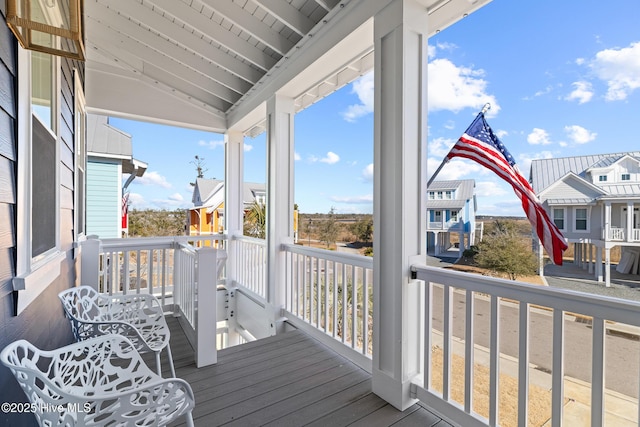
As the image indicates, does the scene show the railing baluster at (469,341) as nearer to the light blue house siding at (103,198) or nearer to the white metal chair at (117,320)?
the white metal chair at (117,320)

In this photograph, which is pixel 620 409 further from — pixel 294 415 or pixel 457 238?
pixel 294 415

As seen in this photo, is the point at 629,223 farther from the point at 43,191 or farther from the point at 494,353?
the point at 43,191

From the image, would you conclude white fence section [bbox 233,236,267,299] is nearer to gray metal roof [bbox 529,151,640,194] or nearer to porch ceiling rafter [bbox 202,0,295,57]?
porch ceiling rafter [bbox 202,0,295,57]

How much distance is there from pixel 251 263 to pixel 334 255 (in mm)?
2041

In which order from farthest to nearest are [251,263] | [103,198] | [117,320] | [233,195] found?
1. [233,195]
2. [103,198]
3. [251,263]
4. [117,320]

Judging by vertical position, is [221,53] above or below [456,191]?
above

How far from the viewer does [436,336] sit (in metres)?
2.45

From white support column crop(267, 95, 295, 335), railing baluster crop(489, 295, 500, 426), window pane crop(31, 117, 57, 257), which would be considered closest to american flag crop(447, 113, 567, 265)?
railing baluster crop(489, 295, 500, 426)

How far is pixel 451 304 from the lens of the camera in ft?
6.28

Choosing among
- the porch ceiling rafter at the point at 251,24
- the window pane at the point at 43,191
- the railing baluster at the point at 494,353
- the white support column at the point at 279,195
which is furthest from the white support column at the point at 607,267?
the porch ceiling rafter at the point at 251,24

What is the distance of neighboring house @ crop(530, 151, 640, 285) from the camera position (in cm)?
121

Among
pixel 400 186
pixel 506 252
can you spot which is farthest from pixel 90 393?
pixel 506 252

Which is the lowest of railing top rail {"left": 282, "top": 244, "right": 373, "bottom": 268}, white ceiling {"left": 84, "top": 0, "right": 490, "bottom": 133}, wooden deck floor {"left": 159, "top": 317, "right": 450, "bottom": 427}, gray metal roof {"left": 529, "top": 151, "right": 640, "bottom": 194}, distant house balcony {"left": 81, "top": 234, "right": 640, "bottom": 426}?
wooden deck floor {"left": 159, "top": 317, "right": 450, "bottom": 427}

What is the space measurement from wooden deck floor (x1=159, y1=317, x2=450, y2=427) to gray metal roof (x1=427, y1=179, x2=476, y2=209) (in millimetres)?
1331
